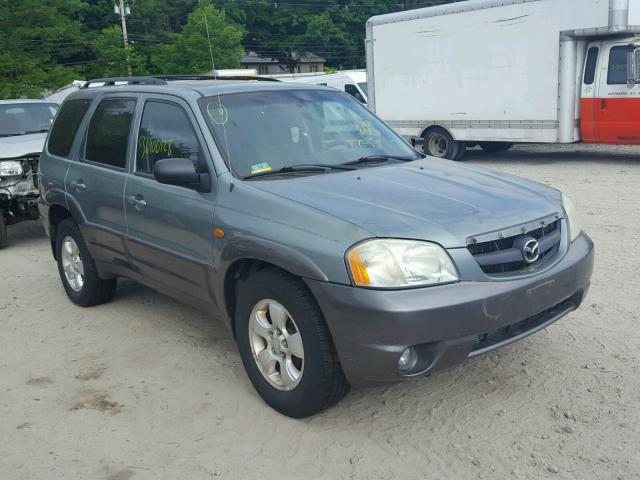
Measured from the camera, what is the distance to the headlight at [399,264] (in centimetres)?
315

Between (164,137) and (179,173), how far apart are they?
2.37ft

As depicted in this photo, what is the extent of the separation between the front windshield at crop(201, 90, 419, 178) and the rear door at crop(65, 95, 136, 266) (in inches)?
37.9

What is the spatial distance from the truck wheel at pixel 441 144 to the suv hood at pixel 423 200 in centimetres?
1048

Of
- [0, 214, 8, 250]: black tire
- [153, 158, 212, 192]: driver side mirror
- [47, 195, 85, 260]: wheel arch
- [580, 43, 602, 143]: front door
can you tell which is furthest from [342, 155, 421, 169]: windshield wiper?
[580, 43, 602, 143]: front door

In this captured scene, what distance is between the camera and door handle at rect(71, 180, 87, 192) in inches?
207

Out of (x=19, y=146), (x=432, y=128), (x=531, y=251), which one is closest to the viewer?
(x=531, y=251)

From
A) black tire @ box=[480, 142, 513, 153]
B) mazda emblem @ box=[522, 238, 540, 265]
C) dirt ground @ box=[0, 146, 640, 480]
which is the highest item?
mazda emblem @ box=[522, 238, 540, 265]

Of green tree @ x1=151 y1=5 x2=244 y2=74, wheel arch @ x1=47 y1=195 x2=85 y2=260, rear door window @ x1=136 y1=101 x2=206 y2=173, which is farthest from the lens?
green tree @ x1=151 y1=5 x2=244 y2=74

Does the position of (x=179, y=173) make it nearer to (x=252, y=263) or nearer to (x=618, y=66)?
(x=252, y=263)

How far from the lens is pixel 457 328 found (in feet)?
10.4

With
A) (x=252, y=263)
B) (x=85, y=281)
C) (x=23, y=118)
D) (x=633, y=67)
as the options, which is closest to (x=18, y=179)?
(x=23, y=118)

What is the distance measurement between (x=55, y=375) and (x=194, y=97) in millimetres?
2008

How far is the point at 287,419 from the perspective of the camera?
3.68 m

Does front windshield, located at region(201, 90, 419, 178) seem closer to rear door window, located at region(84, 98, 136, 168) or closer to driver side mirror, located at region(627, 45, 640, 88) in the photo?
rear door window, located at region(84, 98, 136, 168)
